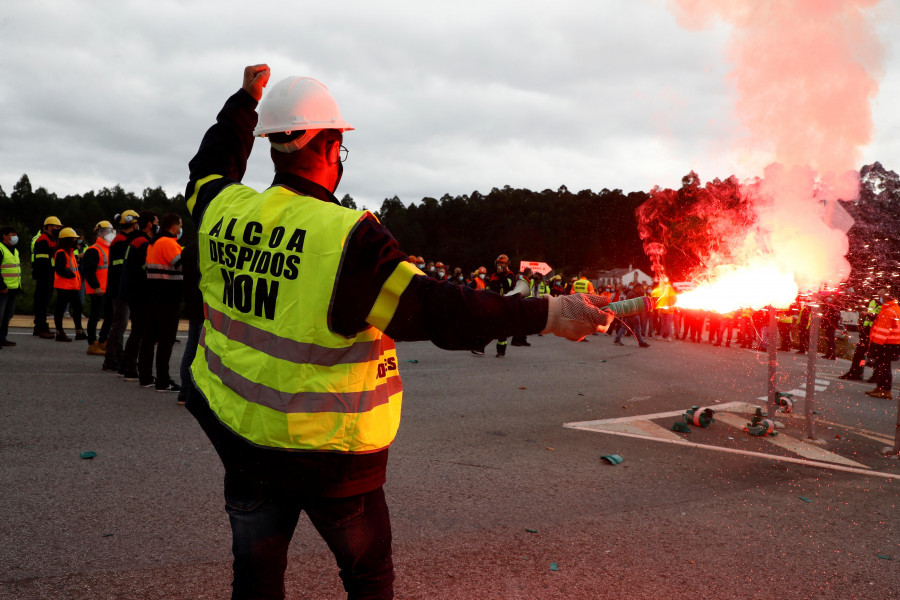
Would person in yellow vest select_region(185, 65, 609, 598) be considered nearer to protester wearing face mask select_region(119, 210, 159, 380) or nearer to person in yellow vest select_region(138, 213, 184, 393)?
person in yellow vest select_region(138, 213, 184, 393)

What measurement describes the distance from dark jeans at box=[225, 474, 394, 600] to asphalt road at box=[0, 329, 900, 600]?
1.32m

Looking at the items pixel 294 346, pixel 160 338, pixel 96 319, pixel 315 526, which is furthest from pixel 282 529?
pixel 96 319

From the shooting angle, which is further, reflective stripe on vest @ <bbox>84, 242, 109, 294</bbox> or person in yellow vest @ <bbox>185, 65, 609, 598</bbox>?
reflective stripe on vest @ <bbox>84, 242, 109, 294</bbox>

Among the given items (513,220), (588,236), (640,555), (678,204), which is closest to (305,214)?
(640,555)

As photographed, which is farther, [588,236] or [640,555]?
[588,236]

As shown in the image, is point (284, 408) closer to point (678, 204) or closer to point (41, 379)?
point (41, 379)

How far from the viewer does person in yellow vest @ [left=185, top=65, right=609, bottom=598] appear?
178cm

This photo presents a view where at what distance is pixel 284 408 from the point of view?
180 centimetres

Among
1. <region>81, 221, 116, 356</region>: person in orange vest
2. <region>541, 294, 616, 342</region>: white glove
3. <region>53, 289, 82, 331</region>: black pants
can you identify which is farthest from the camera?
<region>53, 289, 82, 331</region>: black pants

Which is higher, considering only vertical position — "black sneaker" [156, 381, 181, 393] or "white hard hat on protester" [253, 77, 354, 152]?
"white hard hat on protester" [253, 77, 354, 152]

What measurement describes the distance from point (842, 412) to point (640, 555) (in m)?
7.56

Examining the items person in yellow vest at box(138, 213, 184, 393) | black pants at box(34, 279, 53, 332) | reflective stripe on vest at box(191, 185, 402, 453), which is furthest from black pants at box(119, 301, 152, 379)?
reflective stripe on vest at box(191, 185, 402, 453)

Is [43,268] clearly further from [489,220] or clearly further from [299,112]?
[489,220]

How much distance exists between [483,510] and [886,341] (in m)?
10.4
